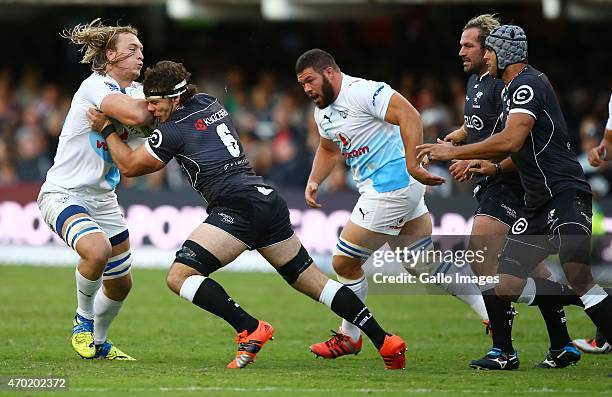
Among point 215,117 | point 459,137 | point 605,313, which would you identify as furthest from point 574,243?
point 215,117

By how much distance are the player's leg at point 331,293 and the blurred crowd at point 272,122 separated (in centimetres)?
976

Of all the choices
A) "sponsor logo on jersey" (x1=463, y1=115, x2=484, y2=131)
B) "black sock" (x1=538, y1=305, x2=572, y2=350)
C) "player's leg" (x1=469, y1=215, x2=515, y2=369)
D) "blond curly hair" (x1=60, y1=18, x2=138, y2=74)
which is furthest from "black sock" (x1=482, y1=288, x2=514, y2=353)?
"blond curly hair" (x1=60, y1=18, x2=138, y2=74)

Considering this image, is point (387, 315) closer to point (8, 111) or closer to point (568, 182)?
point (568, 182)

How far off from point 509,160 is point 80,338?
4.10 m

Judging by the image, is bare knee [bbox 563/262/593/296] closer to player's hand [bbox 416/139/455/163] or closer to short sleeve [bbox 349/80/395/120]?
player's hand [bbox 416/139/455/163]

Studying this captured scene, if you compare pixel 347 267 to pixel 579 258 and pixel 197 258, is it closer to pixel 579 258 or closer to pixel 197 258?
pixel 197 258

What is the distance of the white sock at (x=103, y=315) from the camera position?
10.4 m

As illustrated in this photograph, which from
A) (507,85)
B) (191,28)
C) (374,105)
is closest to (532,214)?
(507,85)

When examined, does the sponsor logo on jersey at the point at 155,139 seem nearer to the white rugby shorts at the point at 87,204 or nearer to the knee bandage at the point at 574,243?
the white rugby shorts at the point at 87,204

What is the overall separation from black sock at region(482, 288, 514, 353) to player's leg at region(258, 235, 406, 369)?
2.78 ft

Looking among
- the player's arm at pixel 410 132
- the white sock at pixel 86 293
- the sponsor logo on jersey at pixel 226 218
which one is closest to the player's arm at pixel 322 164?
the player's arm at pixel 410 132

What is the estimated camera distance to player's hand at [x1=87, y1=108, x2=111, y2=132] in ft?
32.7

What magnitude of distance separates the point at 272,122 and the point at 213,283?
45.8ft

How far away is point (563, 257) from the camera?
8.97 meters
